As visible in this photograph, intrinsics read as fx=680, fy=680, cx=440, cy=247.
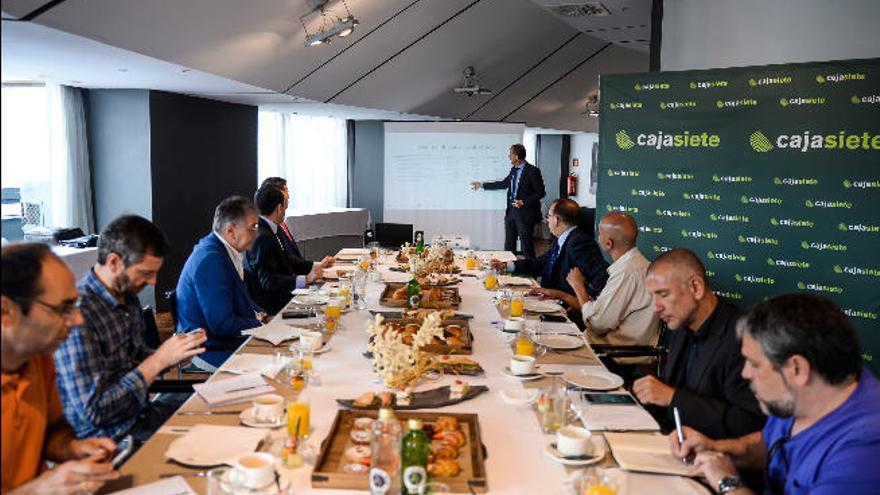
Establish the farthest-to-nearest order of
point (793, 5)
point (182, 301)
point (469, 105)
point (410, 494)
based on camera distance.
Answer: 1. point (469, 105)
2. point (793, 5)
3. point (182, 301)
4. point (410, 494)

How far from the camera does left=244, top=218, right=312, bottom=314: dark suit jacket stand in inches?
199

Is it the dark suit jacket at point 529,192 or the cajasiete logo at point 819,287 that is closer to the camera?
the cajasiete logo at point 819,287

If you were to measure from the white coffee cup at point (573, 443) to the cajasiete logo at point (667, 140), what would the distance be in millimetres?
3653

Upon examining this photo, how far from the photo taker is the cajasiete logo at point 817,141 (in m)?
4.34

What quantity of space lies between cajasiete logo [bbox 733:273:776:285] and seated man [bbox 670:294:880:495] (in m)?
3.12

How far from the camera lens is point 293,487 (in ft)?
6.15

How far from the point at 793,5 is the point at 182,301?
4.57 m

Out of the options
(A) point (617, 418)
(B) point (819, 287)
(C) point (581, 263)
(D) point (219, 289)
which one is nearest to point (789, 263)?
(B) point (819, 287)

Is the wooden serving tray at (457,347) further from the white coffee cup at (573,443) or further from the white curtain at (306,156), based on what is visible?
the white curtain at (306,156)

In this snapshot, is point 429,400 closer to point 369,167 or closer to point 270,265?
point 270,265

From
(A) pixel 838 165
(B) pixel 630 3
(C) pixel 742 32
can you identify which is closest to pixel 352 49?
(B) pixel 630 3

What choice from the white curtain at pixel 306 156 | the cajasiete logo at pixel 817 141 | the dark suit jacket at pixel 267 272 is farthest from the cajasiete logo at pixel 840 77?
the white curtain at pixel 306 156

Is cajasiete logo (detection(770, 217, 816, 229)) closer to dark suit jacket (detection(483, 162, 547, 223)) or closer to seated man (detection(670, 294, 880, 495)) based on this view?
seated man (detection(670, 294, 880, 495))

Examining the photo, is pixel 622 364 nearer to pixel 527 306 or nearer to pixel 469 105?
pixel 527 306
